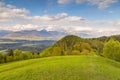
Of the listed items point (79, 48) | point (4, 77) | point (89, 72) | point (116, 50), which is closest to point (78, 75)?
point (89, 72)

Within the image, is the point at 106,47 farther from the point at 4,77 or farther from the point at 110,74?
the point at 4,77

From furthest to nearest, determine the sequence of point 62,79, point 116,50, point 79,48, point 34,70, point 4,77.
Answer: point 79,48 < point 116,50 < point 34,70 < point 4,77 < point 62,79

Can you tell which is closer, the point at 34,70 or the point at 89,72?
the point at 89,72

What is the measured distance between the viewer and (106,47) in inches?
4353

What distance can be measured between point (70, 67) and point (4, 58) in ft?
245

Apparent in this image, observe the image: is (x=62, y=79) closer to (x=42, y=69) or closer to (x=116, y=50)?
(x=42, y=69)

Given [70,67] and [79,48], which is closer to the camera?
[70,67]

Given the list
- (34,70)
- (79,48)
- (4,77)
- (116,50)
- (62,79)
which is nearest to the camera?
(62,79)

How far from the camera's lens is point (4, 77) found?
37094 mm

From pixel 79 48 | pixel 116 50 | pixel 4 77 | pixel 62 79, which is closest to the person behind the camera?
pixel 62 79

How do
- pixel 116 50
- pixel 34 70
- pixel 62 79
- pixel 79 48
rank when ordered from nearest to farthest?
pixel 62 79 < pixel 34 70 < pixel 116 50 < pixel 79 48

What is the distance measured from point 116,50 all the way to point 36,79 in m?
80.9

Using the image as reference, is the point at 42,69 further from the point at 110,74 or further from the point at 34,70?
the point at 110,74

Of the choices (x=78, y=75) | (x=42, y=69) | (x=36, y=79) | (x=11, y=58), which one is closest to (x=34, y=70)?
(x=42, y=69)
